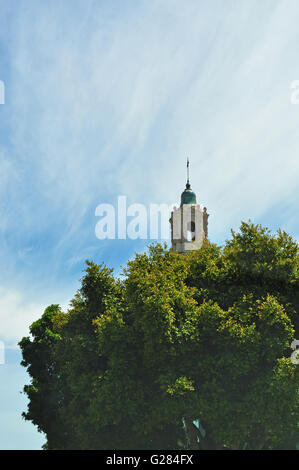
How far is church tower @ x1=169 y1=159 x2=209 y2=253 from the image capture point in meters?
65.9

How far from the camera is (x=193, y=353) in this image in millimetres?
22219

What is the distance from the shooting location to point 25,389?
31172 mm

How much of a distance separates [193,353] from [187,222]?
45.0 meters

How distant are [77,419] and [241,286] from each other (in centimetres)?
1203

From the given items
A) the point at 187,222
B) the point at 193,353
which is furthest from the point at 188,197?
the point at 193,353

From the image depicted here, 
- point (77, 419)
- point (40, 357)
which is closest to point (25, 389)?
point (40, 357)

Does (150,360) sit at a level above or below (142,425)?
above

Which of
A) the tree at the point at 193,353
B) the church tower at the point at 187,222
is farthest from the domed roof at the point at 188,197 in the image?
the tree at the point at 193,353

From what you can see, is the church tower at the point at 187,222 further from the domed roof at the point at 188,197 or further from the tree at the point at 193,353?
the tree at the point at 193,353

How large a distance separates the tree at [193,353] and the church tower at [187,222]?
128 feet

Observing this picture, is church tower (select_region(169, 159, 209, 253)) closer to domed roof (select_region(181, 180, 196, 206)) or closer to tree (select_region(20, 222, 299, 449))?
domed roof (select_region(181, 180, 196, 206))

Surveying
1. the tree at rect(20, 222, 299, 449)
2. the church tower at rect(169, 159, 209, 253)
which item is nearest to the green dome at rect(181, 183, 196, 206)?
the church tower at rect(169, 159, 209, 253)

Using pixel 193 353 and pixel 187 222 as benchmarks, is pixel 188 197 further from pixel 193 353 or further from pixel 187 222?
pixel 193 353
